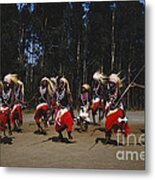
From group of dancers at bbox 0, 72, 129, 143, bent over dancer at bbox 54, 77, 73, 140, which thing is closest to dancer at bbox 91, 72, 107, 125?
group of dancers at bbox 0, 72, 129, 143

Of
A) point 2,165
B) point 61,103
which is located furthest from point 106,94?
point 2,165

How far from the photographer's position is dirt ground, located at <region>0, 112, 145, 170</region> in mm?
3018

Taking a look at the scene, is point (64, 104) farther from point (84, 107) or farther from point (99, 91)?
point (99, 91)

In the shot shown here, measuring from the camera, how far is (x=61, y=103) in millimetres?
3129

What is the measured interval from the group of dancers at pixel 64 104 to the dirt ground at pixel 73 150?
1.7 inches

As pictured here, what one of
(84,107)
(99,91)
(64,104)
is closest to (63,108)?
(64,104)

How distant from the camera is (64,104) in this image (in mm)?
3127

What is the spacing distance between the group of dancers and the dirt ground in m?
0.04

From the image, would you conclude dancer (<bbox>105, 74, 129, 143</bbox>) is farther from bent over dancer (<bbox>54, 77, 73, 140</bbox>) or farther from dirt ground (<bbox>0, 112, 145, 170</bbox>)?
bent over dancer (<bbox>54, 77, 73, 140</bbox>)

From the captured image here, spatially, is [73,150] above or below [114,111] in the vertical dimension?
below

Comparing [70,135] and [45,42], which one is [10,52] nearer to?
[45,42]

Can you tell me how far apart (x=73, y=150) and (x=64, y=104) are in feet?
0.93

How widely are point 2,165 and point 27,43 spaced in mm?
762

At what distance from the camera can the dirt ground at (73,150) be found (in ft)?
9.90
